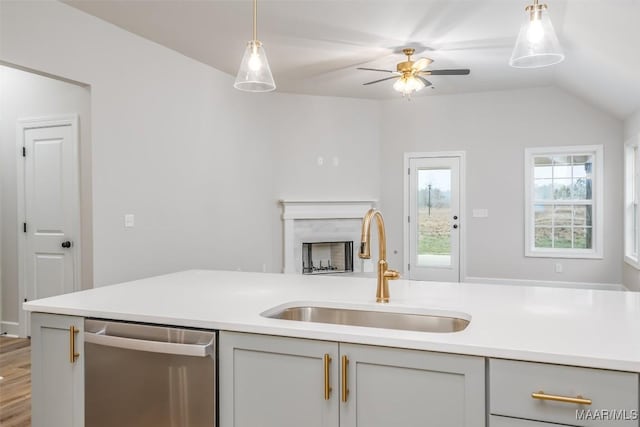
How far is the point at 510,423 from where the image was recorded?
47.6 inches

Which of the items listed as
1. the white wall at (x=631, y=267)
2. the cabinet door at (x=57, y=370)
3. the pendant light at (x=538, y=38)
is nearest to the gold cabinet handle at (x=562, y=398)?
the pendant light at (x=538, y=38)

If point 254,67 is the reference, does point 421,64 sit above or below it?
above

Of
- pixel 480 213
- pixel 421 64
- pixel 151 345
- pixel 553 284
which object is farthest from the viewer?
pixel 480 213

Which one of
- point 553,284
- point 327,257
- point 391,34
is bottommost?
point 553,284

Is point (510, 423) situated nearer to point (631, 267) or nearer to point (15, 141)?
point (15, 141)

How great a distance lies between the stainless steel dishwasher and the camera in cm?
153

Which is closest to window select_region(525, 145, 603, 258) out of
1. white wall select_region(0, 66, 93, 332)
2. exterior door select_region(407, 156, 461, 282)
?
exterior door select_region(407, 156, 461, 282)

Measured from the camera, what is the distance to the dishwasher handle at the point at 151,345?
4.96ft

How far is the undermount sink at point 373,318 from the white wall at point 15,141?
2702 millimetres

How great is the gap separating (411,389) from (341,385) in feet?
0.70

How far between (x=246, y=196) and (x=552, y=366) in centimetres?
496

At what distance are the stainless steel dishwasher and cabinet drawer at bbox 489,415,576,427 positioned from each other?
88 cm

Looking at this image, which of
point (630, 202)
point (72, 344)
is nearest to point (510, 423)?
point (72, 344)

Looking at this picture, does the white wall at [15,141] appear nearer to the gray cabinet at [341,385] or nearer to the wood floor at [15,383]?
the wood floor at [15,383]
